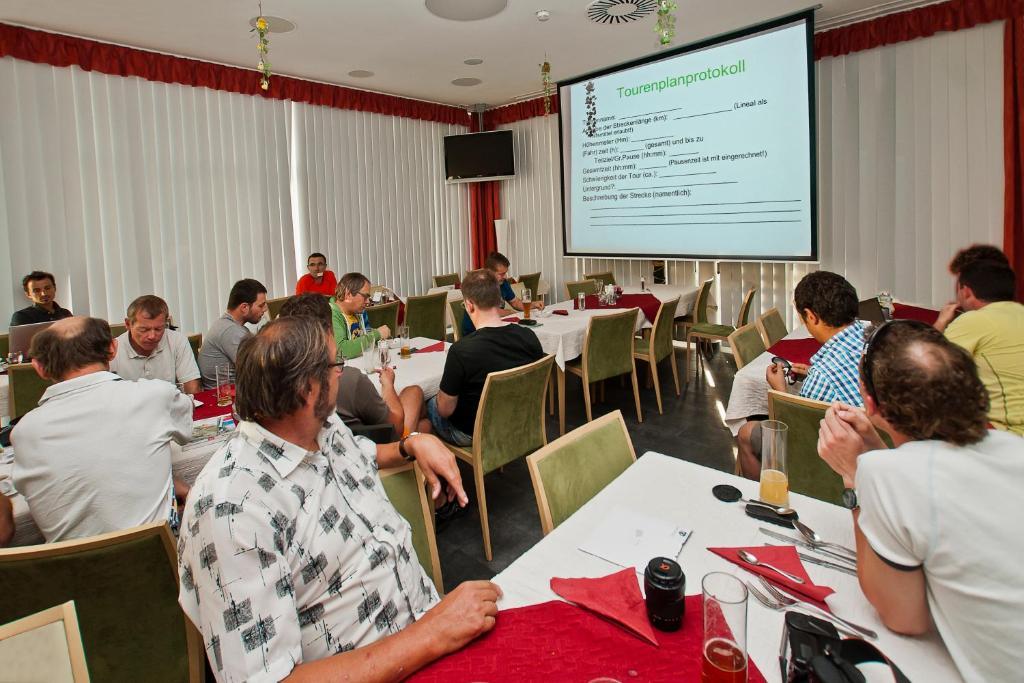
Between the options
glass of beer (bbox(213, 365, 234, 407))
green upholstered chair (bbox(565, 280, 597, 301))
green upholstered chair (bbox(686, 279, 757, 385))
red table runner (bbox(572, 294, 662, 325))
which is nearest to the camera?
glass of beer (bbox(213, 365, 234, 407))

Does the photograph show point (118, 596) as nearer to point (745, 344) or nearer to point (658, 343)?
point (745, 344)

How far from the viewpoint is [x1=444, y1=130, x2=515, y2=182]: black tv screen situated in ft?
26.6

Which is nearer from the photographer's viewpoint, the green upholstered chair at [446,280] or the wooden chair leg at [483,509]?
the wooden chair leg at [483,509]

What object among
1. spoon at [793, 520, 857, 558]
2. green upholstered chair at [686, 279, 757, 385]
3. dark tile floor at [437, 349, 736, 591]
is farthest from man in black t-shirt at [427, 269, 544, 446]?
green upholstered chair at [686, 279, 757, 385]

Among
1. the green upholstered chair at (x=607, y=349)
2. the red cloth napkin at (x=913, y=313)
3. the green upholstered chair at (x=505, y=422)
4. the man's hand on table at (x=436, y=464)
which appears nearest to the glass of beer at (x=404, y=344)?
the green upholstered chair at (x=505, y=422)

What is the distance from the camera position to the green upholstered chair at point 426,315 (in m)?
5.24

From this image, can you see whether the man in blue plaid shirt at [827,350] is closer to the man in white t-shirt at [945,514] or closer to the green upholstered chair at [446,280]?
the man in white t-shirt at [945,514]

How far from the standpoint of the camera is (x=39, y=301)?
4.55 metres

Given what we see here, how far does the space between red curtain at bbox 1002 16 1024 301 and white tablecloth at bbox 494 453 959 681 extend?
4.64m

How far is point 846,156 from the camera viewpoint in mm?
5465

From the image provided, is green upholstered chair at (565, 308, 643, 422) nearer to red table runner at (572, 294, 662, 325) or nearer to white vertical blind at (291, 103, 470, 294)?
red table runner at (572, 294, 662, 325)

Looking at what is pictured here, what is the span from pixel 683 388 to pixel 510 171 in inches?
176

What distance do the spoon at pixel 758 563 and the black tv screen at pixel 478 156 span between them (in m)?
7.53

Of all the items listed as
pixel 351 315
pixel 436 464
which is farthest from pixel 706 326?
pixel 436 464
